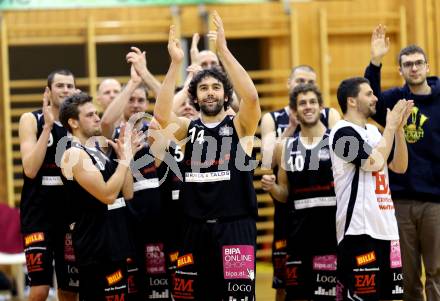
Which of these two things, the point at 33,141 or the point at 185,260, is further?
the point at 33,141

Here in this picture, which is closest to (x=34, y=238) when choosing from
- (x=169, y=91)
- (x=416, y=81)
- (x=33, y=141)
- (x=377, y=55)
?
(x=33, y=141)

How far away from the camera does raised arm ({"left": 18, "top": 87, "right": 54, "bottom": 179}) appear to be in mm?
7234

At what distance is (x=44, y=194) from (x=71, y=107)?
3.06 ft

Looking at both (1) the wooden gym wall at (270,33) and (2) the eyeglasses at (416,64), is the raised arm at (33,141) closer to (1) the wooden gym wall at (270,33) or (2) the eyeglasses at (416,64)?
(2) the eyeglasses at (416,64)

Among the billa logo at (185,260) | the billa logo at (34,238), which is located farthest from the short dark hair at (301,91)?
the billa logo at (34,238)

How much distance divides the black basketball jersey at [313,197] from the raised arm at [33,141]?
1917mm

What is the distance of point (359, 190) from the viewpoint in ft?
22.0

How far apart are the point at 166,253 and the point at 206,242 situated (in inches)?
54.2

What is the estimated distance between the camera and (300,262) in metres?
7.61

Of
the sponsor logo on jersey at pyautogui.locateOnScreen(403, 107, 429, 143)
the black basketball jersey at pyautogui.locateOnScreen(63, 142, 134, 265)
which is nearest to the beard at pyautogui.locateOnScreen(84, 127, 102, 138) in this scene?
the black basketball jersey at pyautogui.locateOnScreen(63, 142, 134, 265)

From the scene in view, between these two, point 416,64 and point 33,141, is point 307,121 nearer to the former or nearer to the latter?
point 416,64

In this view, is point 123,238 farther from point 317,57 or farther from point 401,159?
point 317,57

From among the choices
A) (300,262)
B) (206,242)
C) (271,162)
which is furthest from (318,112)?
(206,242)

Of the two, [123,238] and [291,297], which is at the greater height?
[123,238]
